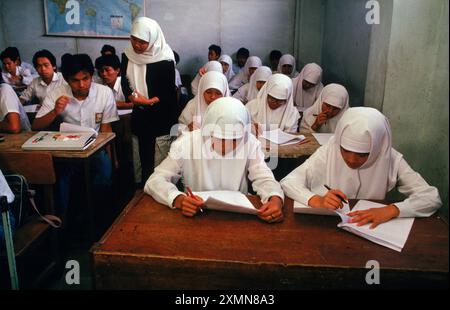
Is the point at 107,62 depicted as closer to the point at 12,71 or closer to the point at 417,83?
the point at 12,71

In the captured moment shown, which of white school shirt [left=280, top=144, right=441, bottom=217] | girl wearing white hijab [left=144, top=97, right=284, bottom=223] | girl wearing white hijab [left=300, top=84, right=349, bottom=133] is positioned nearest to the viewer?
white school shirt [left=280, top=144, right=441, bottom=217]

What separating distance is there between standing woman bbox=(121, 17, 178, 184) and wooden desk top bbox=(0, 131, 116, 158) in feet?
1.63

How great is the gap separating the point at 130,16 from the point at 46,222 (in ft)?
17.8

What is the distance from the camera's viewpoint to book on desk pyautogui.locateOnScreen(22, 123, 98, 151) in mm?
2449

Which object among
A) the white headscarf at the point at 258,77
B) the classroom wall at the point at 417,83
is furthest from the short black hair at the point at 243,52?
the classroom wall at the point at 417,83

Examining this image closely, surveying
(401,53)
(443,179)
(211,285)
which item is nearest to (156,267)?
(211,285)

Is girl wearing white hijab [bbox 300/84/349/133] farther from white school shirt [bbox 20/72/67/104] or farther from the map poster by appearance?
the map poster

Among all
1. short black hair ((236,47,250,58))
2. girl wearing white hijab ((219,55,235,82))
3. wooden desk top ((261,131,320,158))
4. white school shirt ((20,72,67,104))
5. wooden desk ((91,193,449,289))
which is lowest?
wooden desk ((91,193,449,289))

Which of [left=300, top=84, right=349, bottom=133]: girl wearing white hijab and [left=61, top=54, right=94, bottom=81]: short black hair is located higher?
[left=61, top=54, right=94, bottom=81]: short black hair

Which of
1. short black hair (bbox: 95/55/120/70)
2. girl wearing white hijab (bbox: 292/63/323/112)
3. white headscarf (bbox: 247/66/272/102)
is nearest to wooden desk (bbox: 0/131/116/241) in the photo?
short black hair (bbox: 95/55/120/70)

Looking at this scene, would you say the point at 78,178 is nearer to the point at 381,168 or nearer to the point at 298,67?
the point at 381,168

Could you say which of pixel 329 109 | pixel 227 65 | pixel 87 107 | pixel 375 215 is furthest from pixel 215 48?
pixel 375 215

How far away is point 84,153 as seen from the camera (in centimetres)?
243

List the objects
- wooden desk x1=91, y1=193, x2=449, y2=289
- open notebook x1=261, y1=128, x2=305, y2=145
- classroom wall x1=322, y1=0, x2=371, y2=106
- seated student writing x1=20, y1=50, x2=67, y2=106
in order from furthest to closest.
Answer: seated student writing x1=20, y1=50, x2=67, y2=106
classroom wall x1=322, y1=0, x2=371, y2=106
open notebook x1=261, y1=128, x2=305, y2=145
wooden desk x1=91, y1=193, x2=449, y2=289
